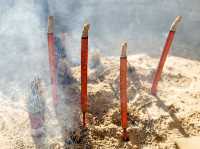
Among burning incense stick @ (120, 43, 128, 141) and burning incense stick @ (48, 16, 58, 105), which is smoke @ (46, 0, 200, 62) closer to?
burning incense stick @ (48, 16, 58, 105)

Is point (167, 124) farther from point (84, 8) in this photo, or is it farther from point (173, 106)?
point (84, 8)

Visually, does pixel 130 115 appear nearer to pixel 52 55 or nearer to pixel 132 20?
pixel 52 55

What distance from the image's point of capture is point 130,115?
4926 mm

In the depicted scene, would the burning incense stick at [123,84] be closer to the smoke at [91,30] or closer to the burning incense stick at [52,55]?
the burning incense stick at [52,55]

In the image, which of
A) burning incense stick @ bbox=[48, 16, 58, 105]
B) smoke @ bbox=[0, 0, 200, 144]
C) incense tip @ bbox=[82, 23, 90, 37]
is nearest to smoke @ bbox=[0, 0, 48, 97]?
smoke @ bbox=[0, 0, 200, 144]

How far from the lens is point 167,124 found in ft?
15.6

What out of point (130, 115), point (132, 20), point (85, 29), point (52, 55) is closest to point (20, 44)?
point (52, 55)

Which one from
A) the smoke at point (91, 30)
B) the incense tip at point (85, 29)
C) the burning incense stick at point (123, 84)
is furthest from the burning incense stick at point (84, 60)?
the smoke at point (91, 30)

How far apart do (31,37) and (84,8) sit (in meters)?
2.25

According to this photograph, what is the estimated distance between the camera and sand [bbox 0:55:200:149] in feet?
14.5

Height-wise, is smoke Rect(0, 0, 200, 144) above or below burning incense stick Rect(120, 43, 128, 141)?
above

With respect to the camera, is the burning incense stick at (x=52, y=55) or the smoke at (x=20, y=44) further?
the smoke at (x=20, y=44)

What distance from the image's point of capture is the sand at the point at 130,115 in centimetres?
441

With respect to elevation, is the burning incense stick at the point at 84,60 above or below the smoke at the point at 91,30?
below
